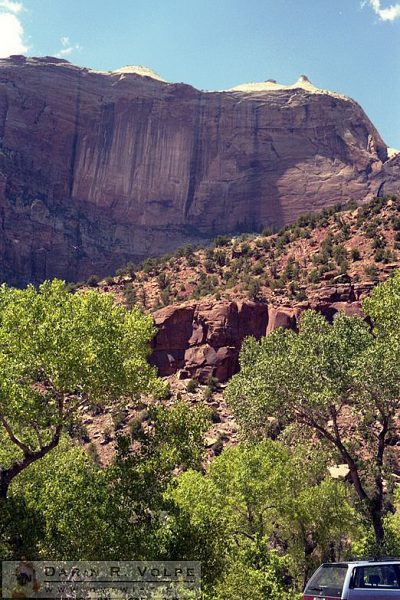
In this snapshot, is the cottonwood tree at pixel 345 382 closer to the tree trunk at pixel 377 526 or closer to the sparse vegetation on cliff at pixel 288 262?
the tree trunk at pixel 377 526

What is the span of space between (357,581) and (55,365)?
858 centimetres

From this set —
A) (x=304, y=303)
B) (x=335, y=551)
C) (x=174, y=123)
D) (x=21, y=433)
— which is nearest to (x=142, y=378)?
(x=21, y=433)

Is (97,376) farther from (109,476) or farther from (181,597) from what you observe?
(181,597)

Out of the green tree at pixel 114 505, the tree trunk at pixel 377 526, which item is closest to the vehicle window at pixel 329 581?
the green tree at pixel 114 505

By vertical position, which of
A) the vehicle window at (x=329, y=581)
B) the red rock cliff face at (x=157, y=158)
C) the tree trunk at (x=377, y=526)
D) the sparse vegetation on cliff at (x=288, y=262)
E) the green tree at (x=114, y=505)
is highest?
the red rock cliff face at (x=157, y=158)

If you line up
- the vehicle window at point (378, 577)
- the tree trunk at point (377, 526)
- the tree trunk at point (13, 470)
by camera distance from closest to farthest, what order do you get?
the vehicle window at point (378, 577) → the tree trunk at point (13, 470) → the tree trunk at point (377, 526)

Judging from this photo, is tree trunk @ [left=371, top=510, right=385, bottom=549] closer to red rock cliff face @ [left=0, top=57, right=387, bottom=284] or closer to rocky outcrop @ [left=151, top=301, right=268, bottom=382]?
rocky outcrop @ [left=151, top=301, right=268, bottom=382]

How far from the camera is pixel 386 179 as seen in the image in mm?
117750

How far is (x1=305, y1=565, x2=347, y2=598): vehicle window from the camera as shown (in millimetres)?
10281

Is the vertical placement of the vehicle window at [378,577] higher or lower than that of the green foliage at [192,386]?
lower

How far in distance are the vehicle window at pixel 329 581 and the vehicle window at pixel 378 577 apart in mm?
288

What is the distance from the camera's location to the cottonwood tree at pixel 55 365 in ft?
45.9

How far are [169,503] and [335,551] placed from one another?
56.2 ft

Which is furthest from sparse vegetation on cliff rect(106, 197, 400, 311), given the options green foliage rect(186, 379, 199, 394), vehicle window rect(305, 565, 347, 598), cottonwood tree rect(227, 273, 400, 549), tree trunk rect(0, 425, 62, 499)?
vehicle window rect(305, 565, 347, 598)
